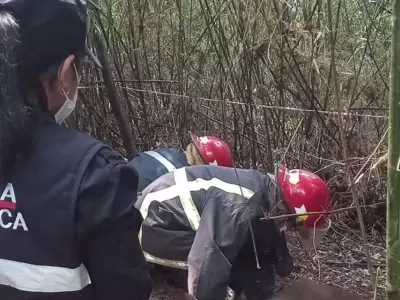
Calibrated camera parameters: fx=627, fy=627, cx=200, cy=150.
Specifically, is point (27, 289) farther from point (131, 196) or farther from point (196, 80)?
point (196, 80)

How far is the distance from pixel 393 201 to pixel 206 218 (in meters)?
1.43

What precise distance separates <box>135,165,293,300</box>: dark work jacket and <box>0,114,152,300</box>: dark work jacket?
1.16 m

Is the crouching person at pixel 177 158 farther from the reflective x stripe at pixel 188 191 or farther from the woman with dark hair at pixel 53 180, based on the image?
the woman with dark hair at pixel 53 180

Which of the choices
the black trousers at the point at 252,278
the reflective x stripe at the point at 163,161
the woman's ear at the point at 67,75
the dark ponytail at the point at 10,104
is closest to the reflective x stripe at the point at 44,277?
the dark ponytail at the point at 10,104

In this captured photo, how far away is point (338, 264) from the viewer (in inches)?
138

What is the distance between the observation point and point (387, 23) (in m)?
3.21

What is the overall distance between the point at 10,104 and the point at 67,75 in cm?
14

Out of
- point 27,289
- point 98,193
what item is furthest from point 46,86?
point 27,289

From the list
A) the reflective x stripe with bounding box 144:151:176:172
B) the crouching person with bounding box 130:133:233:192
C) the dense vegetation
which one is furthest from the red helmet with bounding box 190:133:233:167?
the reflective x stripe with bounding box 144:151:176:172

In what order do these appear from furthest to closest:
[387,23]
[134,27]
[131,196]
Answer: [134,27] < [387,23] < [131,196]

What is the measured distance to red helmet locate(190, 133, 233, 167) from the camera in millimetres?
3330

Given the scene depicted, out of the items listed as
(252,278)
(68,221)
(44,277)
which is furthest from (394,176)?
(252,278)

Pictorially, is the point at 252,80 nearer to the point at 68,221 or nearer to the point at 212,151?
the point at 212,151

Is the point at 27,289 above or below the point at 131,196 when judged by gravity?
below
